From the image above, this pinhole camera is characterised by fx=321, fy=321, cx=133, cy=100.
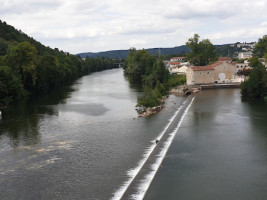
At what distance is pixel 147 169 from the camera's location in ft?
61.1

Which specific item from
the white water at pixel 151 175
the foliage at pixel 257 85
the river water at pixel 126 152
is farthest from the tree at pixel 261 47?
the white water at pixel 151 175

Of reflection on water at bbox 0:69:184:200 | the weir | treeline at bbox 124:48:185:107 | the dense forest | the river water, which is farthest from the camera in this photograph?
the dense forest

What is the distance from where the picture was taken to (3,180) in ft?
57.7

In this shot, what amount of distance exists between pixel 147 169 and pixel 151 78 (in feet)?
170

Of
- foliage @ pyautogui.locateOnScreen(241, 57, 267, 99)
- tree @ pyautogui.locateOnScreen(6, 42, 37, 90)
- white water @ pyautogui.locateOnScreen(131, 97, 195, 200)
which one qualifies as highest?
tree @ pyautogui.locateOnScreen(6, 42, 37, 90)

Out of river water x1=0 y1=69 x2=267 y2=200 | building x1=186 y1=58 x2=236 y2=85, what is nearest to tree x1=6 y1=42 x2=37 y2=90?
river water x1=0 y1=69 x2=267 y2=200

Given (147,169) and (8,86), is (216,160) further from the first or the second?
(8,86)

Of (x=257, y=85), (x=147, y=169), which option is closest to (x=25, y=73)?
(x=257, y=85)

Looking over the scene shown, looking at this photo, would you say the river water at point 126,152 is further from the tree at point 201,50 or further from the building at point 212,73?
the tree at point 201,50

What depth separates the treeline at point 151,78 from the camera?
39.5m

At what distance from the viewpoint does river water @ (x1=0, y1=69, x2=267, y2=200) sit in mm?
16297

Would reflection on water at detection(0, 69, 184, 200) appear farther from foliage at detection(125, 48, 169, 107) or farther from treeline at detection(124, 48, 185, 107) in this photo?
foliage at detection(125, 48, 169, 107)

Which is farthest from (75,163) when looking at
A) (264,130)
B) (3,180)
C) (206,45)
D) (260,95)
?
(206,45)

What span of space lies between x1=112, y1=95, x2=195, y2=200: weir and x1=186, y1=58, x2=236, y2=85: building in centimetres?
3338
